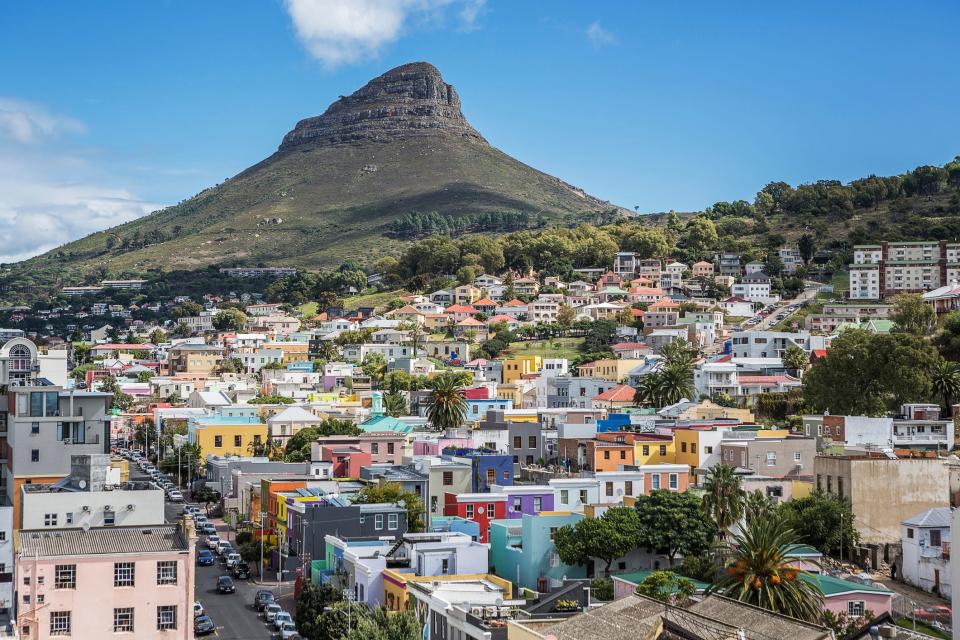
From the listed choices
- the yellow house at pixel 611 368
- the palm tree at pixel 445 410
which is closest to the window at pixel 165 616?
the palm tree at pixel 445 410

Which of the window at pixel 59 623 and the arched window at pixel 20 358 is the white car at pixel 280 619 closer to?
the window at pixel 59 623

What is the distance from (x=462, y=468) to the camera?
6706cm

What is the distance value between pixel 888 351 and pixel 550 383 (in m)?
34.9

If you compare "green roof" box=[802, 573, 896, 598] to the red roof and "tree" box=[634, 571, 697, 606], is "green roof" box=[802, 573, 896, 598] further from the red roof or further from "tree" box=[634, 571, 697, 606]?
the red roof

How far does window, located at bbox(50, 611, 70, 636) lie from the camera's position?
3812cm

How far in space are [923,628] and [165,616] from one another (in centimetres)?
2459

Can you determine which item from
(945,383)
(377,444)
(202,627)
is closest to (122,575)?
(202,627)

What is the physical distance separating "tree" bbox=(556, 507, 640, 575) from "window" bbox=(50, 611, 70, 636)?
21.2 metres

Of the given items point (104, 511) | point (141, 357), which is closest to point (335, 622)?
point (104, 511)

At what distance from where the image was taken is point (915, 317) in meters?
125

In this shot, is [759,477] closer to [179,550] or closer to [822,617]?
[822,617]

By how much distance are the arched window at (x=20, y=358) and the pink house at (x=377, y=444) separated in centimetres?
1708

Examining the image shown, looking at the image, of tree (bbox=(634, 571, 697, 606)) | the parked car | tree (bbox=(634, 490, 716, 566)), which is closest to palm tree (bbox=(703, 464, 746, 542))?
tree (bbox=(634, 490, 716, 566))

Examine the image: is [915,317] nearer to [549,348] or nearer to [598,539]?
[549,348]
